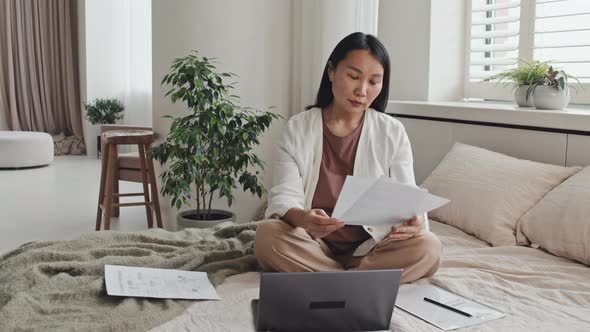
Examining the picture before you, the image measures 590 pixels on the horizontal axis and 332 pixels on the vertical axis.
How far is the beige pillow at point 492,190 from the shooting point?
2389 mm

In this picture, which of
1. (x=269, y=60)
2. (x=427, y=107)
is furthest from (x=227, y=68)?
(x=427, y=107)

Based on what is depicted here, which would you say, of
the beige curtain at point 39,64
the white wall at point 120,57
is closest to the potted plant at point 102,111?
the white wall at point 120,57

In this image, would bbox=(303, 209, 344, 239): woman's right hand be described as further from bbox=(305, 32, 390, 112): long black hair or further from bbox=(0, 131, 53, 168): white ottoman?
bbox=(0, 131, 53, 168): white ottoman

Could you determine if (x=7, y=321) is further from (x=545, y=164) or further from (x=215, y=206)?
(x=215, y=206)

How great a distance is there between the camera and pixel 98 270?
6.75 feet

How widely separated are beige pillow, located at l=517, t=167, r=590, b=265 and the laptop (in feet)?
2.63

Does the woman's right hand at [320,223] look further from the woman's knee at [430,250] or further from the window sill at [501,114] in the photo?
the window sill at [501,114]

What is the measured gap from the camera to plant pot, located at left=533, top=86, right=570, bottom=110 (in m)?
2.71

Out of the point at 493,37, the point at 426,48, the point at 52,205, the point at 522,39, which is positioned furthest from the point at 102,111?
the point at 522,39

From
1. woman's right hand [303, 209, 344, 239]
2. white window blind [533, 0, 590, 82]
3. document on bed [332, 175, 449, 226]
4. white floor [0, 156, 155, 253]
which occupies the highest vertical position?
white window blind [533, 0, 590, 82]

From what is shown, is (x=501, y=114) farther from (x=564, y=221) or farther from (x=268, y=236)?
(x=268, y=236)

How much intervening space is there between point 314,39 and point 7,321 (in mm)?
2416

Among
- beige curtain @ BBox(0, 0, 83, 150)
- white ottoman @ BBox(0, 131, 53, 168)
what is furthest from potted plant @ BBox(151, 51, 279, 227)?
beige curtain @ BBox(0, 0, 83, 150)

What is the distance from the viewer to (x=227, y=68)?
146 inches
